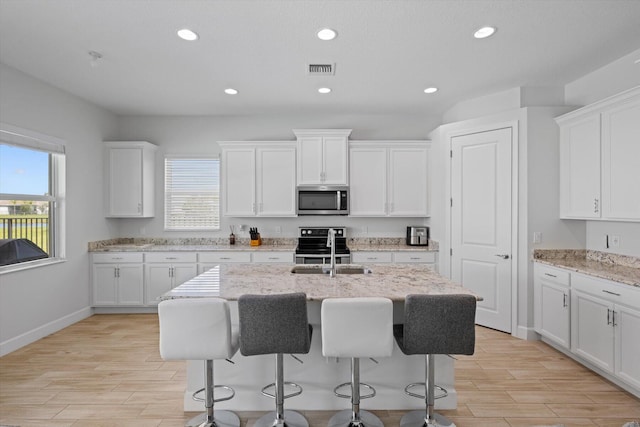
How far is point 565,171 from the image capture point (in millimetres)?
3701

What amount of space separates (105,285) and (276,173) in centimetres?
274

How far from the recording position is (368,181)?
5.04 metres

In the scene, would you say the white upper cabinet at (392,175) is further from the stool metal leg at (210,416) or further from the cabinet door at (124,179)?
the stool metal leg at (210,416)

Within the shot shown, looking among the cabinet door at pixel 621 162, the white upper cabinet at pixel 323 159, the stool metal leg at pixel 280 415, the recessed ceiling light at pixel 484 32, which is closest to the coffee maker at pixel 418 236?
the white upper cabinet at pixel 323 159

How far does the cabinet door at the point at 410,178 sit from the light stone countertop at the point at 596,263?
1623 millimetres

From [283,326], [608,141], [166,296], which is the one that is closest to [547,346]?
[608,141]

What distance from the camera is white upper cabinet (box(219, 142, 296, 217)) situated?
5031mm

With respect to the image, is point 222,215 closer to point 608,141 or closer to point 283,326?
point 283,326

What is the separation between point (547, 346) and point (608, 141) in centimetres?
209

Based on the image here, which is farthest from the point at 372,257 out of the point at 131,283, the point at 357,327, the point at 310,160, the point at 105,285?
the point at 105,285

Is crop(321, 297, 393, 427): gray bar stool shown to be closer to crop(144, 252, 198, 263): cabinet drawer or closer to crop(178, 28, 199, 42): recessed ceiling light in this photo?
crop(178, 28, 199, 42): recessed ceiling light

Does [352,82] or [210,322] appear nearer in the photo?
[210,322]

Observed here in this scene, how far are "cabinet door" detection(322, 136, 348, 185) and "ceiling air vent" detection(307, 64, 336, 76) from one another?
1.47 meters

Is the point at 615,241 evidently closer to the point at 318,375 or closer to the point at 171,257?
the point at 318,375
